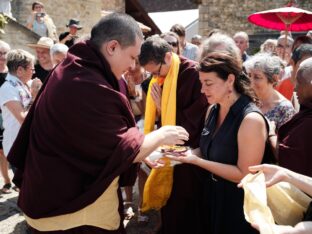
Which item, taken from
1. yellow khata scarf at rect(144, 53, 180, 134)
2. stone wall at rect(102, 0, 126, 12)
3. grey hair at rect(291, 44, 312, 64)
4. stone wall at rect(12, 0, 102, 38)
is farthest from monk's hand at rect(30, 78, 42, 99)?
stone wall at rect(102, 0, 126, 12)

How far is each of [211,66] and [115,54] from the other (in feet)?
2.36

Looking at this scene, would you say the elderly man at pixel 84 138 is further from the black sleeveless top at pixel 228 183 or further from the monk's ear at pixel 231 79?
the monk's ear at pixel 231 79

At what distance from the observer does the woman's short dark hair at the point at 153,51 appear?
3.43 metres

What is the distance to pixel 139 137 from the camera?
209 cm

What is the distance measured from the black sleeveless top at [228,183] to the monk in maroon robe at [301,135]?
301 mm

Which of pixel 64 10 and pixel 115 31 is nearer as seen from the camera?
pixel 115 31

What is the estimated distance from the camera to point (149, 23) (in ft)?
53.8

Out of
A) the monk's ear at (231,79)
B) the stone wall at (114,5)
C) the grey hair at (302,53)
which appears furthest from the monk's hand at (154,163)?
the stone wall at (114,5)

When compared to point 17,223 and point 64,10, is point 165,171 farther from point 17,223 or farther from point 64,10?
point 64,10

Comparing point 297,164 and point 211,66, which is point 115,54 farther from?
point 297,164

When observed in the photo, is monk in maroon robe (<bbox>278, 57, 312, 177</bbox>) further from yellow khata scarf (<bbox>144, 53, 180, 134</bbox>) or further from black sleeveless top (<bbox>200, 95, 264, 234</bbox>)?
yellow khata scarf (<bbox>144, 53, 180, 134</bbox>)

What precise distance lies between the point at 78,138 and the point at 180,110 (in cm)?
171

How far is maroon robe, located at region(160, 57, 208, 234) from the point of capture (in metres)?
3.47

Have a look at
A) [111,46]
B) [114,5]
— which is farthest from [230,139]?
[114,5]
